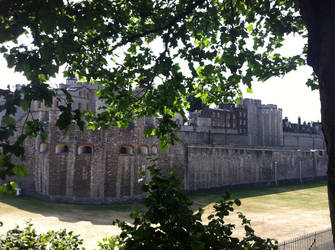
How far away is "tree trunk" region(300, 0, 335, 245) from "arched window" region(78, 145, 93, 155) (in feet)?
62.0

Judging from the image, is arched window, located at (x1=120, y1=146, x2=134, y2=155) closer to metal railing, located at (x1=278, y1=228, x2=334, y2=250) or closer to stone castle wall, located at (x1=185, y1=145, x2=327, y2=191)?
stone castle wall, located at (x1=185, y1=145, x2=327, y2=191)

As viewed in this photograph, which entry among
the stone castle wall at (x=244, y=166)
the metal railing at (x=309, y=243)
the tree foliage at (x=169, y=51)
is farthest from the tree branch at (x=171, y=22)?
the stone castle wall at (x=244, y=166)

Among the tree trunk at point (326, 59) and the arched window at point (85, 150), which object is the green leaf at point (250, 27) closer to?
the tree trunk at point (326, 59)

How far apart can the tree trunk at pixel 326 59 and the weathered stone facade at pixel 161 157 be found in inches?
733

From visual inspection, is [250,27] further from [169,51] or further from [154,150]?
[154,150]

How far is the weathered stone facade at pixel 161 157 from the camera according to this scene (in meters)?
20.3

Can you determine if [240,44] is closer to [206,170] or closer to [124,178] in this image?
[124,178]

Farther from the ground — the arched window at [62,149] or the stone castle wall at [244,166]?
the arched window at [62,149]

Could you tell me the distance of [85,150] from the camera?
824 inches

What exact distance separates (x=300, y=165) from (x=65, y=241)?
38.5 m

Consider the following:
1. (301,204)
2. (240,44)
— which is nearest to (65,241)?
(240,44)

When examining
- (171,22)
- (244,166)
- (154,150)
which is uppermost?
(171,22)

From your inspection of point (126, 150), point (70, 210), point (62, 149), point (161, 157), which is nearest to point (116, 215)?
point (70, 210)

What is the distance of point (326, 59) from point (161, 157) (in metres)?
22.0
